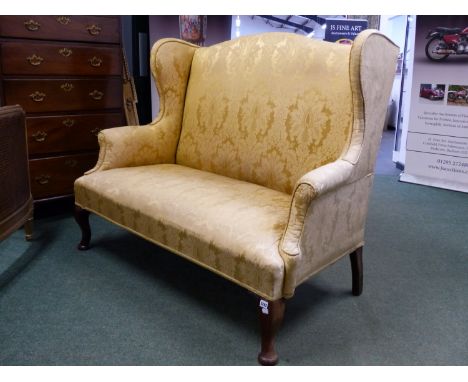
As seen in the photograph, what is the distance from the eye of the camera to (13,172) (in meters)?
2.30

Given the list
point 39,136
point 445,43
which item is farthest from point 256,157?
point 445,43

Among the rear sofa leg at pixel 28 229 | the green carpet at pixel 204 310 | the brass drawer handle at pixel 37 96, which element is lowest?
the green carpet at pixel 204 310

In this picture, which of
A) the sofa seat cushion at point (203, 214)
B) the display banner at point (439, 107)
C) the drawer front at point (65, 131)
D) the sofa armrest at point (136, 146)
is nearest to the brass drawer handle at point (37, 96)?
the drawer front at point (65, 131)

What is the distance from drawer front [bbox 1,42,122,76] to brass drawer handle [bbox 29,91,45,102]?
12 cm

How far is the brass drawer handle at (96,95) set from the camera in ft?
9.67

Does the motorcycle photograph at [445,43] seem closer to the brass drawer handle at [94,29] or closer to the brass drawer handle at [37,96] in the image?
the brass drawer handle at [94,29]

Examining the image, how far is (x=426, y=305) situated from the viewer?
2.05m

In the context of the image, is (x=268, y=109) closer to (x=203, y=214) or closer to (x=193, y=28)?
(x=203, y=214)

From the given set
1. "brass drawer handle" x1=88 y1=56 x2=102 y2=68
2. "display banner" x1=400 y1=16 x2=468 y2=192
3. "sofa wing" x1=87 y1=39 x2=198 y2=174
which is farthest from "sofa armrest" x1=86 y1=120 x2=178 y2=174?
"display banner" x1=400 y1=16 x2=468 y2=192

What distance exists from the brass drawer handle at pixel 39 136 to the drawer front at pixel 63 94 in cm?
13

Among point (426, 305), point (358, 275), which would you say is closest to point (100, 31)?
point (358, 275)

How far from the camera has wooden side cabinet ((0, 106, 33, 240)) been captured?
2.17 m

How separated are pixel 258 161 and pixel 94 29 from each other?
4.86 feet

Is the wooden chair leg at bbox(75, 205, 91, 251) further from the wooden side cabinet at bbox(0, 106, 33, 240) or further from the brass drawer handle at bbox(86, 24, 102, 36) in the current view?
the brass drawer handle at bbox(86, 24, 102, 36)
